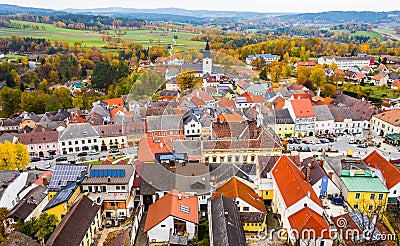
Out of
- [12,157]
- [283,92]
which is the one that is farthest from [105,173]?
[283,92]

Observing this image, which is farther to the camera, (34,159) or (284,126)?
(284,126)

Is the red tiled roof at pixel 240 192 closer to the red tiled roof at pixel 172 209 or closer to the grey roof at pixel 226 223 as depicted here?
the grey roof at pixel 226 223

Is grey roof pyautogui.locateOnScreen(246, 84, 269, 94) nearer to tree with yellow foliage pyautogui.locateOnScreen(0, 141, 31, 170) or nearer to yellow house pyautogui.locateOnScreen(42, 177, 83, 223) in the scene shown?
tree with yellow foliage pyautogui.locateOnScreen(0, 141, 31, 170)

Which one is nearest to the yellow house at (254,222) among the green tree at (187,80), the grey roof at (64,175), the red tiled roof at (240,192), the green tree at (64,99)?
the red tiled roof at (240,192)

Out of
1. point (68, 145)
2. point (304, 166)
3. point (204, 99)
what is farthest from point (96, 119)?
point (304, 166)

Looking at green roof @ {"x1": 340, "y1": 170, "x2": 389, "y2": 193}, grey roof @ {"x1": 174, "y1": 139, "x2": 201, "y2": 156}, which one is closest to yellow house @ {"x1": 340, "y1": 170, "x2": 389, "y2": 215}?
green roof @ {"x1": 340, "y1": 170, "x2": 389, "y2": 193}

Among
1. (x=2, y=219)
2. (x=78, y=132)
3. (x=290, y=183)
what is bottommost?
(x=2, y=219)

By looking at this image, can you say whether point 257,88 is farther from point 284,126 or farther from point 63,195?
point 63,195
